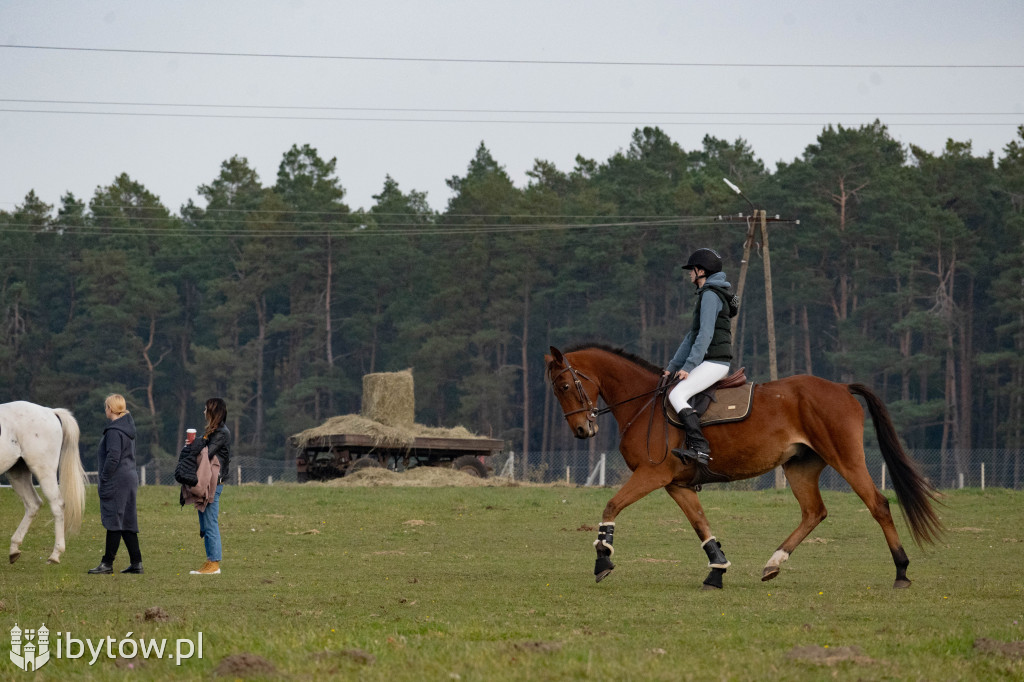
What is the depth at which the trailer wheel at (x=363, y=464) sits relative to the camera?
31891 millimetres

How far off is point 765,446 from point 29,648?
22.1 ft

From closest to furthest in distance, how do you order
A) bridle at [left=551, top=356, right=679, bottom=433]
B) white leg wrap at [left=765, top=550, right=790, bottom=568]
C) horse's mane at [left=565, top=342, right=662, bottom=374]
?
white leg wrap at [left=765, top=550, right=790, bottom=568]
bridle at [left=551, top=356, right=679, bottom=433]
horse's mane at [left=565, top=342, right=662, bottom=374]

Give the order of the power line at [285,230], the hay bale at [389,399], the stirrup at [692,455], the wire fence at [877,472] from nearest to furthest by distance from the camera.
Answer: the stirrup at [692,455] < the hay bale at [389,399] < the wire fence at [877,472] < the power line at [285,230]

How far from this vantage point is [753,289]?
2653 inches

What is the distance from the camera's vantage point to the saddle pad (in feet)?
37.1

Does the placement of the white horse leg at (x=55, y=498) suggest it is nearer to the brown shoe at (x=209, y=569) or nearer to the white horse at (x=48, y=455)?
the white horse at (x=48, y=455)

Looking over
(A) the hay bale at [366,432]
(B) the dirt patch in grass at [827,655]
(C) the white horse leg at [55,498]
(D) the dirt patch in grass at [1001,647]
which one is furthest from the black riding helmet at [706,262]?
(A) the hay bale at [366,432]

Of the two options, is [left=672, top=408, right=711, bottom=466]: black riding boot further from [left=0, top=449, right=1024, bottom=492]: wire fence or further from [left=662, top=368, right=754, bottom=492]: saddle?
[left=0, top=449, right=1024, bottom=492]: wire fence

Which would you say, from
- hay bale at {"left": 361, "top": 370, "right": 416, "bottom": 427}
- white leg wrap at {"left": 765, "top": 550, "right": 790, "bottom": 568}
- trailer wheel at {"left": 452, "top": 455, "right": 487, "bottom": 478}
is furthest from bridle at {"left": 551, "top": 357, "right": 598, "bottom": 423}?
hay bale at {"left": 361, "top": 370, "right": 416, "bottom": 427}

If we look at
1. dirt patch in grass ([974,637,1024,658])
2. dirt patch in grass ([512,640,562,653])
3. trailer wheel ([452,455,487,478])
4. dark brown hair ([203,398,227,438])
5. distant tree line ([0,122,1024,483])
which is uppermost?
distant tree line ([0,122,1024,483])

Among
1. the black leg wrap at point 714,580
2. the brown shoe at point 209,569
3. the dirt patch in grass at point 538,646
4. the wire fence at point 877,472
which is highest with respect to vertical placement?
the dirt patch in grass at point 538,646

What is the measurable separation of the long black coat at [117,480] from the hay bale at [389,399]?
21695mm

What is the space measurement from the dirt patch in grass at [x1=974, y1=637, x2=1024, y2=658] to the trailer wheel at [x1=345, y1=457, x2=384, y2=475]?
82.7 feet

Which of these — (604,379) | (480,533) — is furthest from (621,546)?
(604,379)
